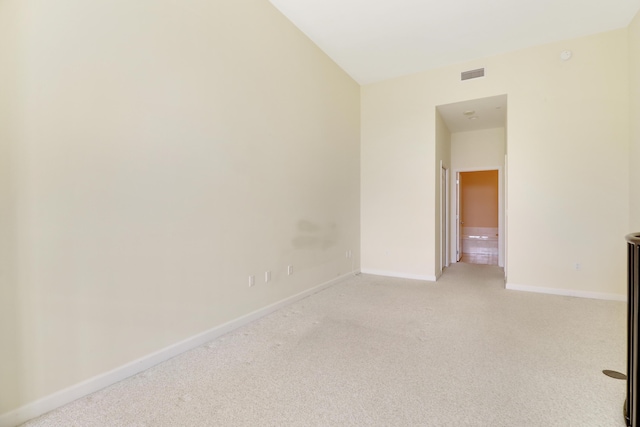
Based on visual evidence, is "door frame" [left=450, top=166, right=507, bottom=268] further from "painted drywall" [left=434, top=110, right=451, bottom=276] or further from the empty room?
the empty room

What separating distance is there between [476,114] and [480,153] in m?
1.40

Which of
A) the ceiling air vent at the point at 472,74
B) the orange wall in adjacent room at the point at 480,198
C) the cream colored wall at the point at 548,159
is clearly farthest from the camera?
the orange wall in adjacent room at the point at 480,198

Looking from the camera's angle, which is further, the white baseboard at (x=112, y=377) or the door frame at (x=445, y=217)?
the door frame at (x=445, y=217)

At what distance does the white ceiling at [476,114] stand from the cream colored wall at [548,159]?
0.60ft

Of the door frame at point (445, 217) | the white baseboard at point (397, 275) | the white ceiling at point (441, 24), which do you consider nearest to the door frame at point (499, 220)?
the door frame at point (445, 217)

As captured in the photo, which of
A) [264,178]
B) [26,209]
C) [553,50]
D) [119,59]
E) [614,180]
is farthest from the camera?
[553,50]

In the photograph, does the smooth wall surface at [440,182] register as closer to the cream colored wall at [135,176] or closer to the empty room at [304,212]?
the empty room at [304,212]

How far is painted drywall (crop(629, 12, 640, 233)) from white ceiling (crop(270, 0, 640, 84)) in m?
0.27

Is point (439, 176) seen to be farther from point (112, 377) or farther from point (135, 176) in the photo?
point (112, 377)

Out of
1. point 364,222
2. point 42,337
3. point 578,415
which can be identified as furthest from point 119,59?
point 364,222

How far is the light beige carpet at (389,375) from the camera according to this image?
1.72 m

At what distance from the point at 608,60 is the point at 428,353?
4521mm

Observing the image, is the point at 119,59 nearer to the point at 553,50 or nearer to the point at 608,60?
the point at 553,50

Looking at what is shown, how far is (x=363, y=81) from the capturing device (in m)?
5.46
